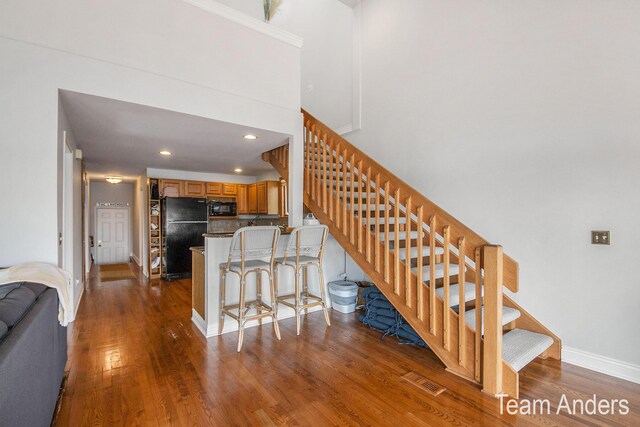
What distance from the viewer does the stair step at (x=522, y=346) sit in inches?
87.8

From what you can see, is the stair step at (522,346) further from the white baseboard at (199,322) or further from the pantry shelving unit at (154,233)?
the pantry shelving unit at (154,233)

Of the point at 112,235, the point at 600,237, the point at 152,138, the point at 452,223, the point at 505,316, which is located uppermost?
the point at 152,138

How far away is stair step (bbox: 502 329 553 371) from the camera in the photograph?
2230 mm

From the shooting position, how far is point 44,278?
1829mm

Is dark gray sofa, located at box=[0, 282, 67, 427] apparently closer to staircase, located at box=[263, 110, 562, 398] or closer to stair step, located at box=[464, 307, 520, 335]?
staircase, located at box=[263, 110, 562, 398]

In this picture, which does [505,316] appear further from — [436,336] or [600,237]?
[600,237]

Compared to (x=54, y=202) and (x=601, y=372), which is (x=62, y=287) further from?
(x=601, y=372)

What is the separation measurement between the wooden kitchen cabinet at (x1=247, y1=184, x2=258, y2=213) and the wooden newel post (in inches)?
215

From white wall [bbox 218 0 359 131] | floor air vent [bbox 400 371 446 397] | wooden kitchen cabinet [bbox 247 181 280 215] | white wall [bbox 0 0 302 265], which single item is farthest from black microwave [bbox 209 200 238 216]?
floor air vent [bbox 400 371 446 397]

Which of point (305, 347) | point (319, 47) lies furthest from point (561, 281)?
point (319, 47)

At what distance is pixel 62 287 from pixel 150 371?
37.3 inches

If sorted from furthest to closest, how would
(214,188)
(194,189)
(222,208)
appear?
(214,188), (222,208), (194,189)

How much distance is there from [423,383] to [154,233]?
18.0 feet

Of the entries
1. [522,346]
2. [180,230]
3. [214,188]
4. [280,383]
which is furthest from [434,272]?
[214,188]
